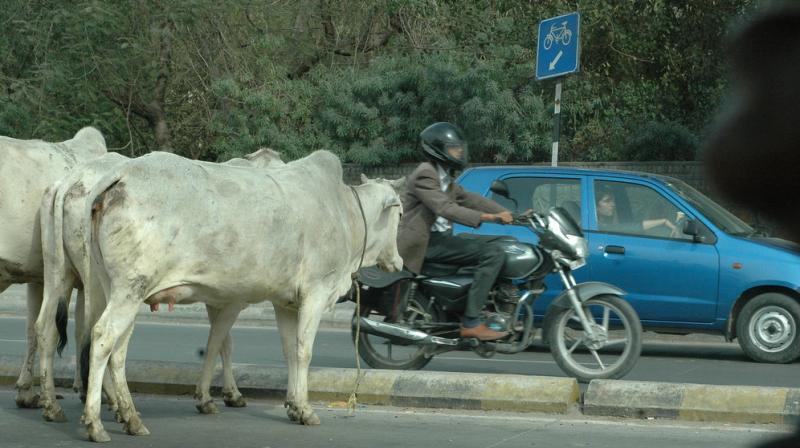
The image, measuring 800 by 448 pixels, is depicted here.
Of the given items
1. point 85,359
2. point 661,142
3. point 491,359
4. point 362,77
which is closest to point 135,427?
point 85,359

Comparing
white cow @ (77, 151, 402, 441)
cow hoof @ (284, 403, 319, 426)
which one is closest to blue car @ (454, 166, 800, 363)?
white cow @ (77, 151, 402, 441)

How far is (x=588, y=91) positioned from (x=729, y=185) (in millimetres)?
21887

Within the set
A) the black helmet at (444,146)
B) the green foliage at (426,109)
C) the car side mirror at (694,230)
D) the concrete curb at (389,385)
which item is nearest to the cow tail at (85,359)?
the concrete curb at (389,385)

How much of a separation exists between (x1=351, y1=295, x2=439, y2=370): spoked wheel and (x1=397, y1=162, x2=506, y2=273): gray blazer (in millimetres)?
340

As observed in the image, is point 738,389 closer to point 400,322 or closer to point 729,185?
point 400,322

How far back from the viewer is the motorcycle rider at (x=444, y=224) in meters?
8.91

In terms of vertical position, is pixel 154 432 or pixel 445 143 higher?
pixel 445 143

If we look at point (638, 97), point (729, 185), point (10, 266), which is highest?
point (638, 97)

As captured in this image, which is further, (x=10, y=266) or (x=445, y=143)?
(x=445, y=143)

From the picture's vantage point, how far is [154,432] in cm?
679

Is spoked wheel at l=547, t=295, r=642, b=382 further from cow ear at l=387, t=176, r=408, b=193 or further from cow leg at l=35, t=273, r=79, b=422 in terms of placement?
cow leg at l=35, t=273, r=79, b=422

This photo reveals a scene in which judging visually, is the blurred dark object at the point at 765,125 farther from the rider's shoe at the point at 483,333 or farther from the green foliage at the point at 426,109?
the green foliage at the point at 426,109

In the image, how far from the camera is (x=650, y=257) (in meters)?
11.4

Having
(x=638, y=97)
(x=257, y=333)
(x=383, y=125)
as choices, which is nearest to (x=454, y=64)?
(x=383, y=125)
